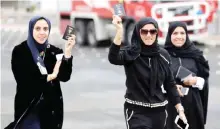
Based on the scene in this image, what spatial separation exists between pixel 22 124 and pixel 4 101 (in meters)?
5.49

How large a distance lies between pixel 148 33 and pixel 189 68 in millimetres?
1225

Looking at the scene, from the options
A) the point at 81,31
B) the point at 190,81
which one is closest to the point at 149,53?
the point at 190,81

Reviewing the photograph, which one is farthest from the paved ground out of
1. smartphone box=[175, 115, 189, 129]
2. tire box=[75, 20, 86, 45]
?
tire box=[75, 20, 86, 45]

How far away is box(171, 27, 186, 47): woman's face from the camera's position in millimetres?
6461

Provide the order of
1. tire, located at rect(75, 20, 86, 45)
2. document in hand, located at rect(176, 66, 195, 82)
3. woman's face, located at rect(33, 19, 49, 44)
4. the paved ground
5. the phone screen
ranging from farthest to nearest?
tire, located at rect(75, 20, 86, 45)
the paved ground
document in hand, located at rect(176, 66, 195, 82)
the phone screen
woman's face, located at rect(33, 19, 49, 44)

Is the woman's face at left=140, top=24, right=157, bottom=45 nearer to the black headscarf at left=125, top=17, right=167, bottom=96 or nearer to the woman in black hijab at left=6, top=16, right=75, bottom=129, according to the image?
the black headscarf at left=125, top=17, right=167, bottom=96

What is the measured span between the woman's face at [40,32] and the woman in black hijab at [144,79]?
64cm

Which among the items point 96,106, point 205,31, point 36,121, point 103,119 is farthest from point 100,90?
point 205,31

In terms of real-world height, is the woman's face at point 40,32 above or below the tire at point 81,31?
above

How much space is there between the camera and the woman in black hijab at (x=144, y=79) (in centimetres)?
536

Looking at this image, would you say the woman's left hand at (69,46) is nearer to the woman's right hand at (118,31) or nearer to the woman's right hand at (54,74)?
the woman's right hand at (54,74)

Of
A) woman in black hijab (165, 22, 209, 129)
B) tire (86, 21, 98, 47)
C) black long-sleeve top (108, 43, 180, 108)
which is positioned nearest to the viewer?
black long-sleeve top (108, 43, 180, 108)

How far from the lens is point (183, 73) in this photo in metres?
6.34

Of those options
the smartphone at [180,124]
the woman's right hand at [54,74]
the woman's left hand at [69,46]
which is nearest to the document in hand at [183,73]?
the smartphone at [180,124]
